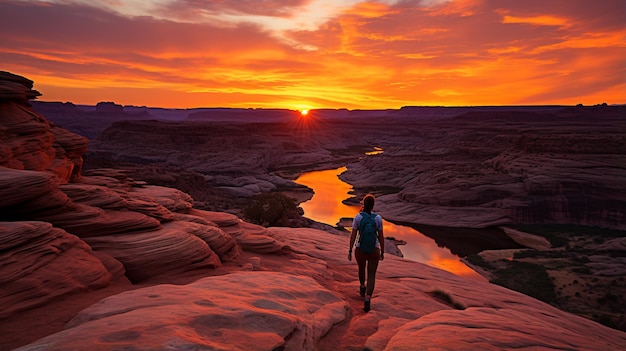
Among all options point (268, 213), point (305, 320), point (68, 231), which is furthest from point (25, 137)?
point (268, 213)

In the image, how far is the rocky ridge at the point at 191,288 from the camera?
5.51 m

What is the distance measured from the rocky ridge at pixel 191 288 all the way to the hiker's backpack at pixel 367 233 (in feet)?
4.53

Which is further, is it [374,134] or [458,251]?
[374,134]

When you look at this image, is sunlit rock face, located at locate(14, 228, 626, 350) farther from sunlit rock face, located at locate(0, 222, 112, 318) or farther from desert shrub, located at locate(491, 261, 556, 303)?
desert shrub, located at locate(491, 261, 556, 303)

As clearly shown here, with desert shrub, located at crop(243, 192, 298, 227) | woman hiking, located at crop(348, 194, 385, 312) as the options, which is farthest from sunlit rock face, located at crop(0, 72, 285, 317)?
desert shrub, located at crop(243, 192, 298, 227)

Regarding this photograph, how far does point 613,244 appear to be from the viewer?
30.0 m

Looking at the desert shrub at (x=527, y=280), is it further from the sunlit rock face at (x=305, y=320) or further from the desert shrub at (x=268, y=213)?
the desert shrub at (x=268, y=213)

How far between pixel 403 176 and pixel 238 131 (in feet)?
179

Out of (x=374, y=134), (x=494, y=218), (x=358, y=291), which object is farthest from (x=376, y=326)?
(x=374, y=134)

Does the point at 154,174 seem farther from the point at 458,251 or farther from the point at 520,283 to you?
the point at 520,283

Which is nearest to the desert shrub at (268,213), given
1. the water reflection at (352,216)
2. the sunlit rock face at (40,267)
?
the water reflection at (352,216)

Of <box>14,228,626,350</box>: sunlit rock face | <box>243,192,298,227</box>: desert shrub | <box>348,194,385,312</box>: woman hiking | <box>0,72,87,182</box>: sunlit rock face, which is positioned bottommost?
<box>243,192,298,227</box>: desert shrub

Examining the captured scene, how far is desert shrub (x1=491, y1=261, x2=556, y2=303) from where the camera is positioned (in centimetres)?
2247

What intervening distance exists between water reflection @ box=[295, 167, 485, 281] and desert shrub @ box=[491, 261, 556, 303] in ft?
5.23
